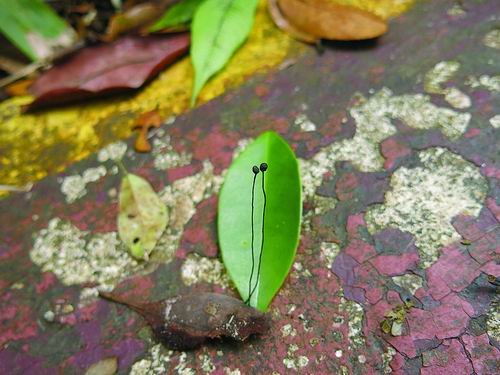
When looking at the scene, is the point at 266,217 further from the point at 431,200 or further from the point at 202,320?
the point at 431,200

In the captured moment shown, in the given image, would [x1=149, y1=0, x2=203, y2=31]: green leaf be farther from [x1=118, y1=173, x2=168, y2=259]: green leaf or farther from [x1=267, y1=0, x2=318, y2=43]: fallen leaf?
[x1=118, y1=173, x2=168, y2=259]: green leaf

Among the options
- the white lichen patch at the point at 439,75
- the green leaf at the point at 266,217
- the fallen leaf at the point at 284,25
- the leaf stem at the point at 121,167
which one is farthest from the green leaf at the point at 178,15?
the white lichen patch at the point at 439,75

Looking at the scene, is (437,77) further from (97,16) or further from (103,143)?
(97,16)

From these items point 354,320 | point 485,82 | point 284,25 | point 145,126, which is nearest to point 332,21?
point 284,25

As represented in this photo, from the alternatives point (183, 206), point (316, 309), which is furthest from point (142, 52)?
point (316, 309)

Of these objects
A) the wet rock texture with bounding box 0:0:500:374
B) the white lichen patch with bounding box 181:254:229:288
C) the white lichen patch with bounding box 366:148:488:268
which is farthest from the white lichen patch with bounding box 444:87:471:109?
the white lichen patch with bounding box 181:254:229:288

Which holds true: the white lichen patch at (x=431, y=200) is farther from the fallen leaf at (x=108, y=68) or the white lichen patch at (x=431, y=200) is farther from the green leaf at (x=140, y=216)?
the fallen leaf at (x=108, y=68)
